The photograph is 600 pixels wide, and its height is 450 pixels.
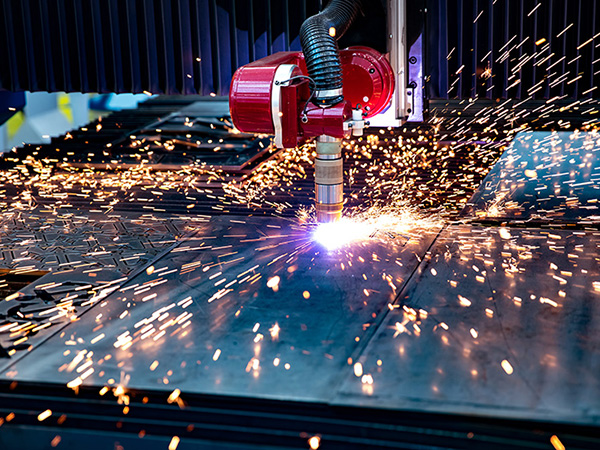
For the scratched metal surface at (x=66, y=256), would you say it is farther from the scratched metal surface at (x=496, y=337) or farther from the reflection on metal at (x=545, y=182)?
the reflection on metal at (x=545, y=182)

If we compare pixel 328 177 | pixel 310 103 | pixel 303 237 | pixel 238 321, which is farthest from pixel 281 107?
pixel 238 321

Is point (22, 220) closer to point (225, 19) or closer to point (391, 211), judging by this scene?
point (391, 211)

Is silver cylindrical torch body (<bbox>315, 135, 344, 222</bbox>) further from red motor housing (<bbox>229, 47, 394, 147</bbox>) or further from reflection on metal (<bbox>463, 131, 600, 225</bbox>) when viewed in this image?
reflection on metal (<bbox>463, 131, 600, 225</bbox>)

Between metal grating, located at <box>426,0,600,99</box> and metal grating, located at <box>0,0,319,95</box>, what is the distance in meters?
0.80

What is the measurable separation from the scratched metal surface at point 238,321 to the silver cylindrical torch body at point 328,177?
0.44 ft

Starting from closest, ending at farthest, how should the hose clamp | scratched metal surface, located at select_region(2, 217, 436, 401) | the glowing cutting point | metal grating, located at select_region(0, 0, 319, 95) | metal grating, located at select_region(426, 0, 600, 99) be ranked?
scratched metal surface, located at select_region(2, 217, 436, 401) < the hose clamp < the glowing cutting point < metal grating, located at select_region(426, 0, 600, 99) < metal grating, located at select_region(0, 0, 319, 95)

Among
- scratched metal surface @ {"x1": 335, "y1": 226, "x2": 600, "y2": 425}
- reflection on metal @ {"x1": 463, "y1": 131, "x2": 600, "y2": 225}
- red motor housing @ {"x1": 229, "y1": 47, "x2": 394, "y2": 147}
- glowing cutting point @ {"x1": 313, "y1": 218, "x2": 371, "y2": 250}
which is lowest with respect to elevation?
scratched metal surface @ {"x1": 335, "y1": 226, "x2": 600, "y2": 425}

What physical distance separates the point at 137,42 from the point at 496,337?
305cm

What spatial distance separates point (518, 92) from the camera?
3703mm

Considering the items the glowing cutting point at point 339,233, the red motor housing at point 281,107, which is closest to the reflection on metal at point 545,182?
the glowing cutting point at point 339,233

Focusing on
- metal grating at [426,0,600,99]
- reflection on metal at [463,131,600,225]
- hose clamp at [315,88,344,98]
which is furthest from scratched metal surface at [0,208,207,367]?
metal grating at [426,0,600,99]

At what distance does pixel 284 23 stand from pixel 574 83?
1.62m

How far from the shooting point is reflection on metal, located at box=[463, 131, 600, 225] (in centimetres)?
245

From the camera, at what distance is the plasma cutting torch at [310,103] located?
78.4 inches
